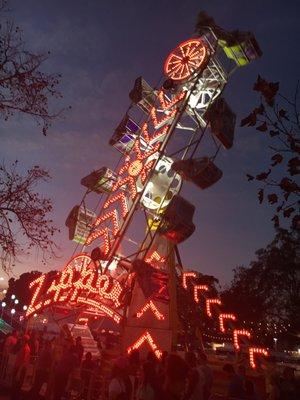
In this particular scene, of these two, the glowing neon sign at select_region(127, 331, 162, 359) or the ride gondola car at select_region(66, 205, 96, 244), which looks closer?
the glowing neon sign at select_region(127, 331, 162, 359)

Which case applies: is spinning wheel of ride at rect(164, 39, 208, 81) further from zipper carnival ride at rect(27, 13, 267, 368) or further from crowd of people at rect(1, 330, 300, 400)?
crowd of people at rect(1, 330, 300, 400)

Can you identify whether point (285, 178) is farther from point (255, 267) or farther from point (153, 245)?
point (255, 267)

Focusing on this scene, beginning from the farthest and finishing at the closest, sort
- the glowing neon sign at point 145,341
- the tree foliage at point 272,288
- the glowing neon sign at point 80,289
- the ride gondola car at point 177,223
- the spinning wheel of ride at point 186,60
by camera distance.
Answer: the tree foliage at point 272,288, the spinning wheel of ride at point 186,60, the ride gondola car at point 177,223, the glowing neon sign at point 80,289, the glowing neon sign at point 145,341

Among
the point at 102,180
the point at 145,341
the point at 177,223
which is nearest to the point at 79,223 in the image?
the point at 102,180

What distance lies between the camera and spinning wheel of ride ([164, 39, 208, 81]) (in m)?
21.8

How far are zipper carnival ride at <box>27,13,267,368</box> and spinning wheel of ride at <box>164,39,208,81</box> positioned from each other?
0.20ft

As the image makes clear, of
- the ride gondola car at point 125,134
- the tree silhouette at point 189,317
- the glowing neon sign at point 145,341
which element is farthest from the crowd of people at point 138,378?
the ride gondola car at point 125,134

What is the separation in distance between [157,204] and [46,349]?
1024cm

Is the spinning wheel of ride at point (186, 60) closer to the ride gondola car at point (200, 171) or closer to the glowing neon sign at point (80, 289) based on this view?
the ride gondola car at point (200, 171)

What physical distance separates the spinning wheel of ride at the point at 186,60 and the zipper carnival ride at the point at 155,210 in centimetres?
6

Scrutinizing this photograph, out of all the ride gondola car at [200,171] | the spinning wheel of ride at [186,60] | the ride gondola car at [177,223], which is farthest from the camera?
the spinning wheel of ride at [186,60]

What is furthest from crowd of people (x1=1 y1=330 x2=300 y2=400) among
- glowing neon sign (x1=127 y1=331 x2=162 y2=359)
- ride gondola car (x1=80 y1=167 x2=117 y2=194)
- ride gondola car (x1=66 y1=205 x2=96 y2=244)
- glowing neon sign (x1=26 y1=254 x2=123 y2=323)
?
ride gondola car (x1=80 y1=167 x2=117 y2=194)

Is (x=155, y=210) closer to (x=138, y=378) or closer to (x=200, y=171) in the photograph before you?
(x=200, y=171)

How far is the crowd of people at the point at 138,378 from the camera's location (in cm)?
627
